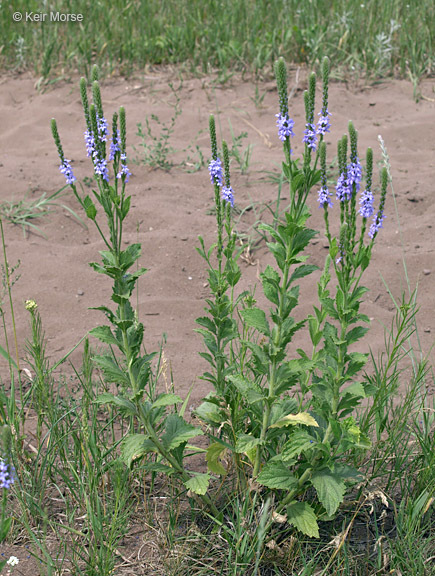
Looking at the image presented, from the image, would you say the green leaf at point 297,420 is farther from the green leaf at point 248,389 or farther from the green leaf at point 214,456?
the green leaf at point 214,456

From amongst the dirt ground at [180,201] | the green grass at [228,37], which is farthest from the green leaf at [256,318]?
the green grass at [228,37]

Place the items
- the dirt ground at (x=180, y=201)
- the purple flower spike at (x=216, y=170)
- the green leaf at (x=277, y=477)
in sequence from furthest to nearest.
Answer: the dirt ground at (x=180, y=201) → the purple flower spike at (x=216, y=170) → the green leaf at (x=277, y=477)

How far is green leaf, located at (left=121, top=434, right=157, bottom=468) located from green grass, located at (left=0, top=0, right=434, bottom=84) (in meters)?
4.02

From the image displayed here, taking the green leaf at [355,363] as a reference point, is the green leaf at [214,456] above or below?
below

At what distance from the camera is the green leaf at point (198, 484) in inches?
79.4

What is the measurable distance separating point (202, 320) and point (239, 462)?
465mm

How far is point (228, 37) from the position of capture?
583 cm

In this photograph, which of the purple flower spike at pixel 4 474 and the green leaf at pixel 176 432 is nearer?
the purple flower spike at pixel 4 474

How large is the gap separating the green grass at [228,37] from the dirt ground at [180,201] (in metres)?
0.22

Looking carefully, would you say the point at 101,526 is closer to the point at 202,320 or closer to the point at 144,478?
the point at 144,478

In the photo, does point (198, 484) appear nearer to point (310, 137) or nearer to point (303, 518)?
point (303, 518)

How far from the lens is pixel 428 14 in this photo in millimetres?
5797

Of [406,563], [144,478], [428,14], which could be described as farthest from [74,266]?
[428,14]

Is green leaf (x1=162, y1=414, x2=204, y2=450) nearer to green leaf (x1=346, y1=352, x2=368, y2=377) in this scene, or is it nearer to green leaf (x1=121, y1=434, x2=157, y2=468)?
green leaf (x1=121, y1=434, x2=157, y2=468)
